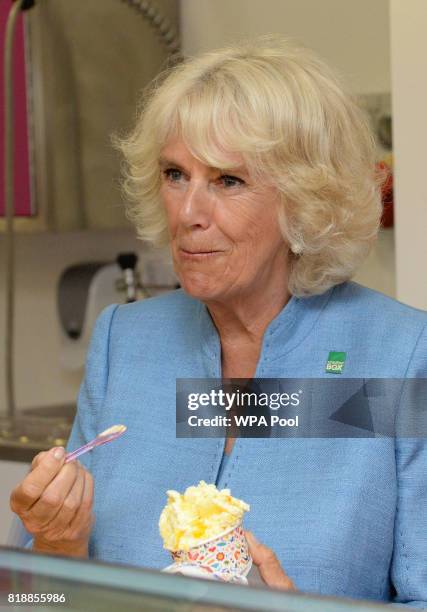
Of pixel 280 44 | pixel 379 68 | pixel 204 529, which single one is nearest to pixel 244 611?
pixel 204 529

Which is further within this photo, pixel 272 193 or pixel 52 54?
pixel 52 54

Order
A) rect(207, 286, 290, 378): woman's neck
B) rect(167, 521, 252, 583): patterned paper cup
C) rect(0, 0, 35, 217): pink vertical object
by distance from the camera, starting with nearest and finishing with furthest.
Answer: rect(167, 521, 252, 583): patterned paper cup
rect(207, 286, 290, 378): woman's neck
rect(0, 0, 35, 217): pink vertical object

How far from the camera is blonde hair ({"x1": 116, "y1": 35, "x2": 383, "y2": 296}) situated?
5.14 ft

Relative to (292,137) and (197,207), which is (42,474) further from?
(292,137)

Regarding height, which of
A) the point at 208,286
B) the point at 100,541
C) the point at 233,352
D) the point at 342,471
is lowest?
the point at 100,541

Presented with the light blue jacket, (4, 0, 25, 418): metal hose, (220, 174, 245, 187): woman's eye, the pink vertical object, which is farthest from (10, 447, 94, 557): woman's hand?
the pink vertical object

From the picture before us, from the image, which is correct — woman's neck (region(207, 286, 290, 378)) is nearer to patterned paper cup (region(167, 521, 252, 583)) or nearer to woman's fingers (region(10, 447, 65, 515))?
woman's fingers (region(10, 447, 65, 515))

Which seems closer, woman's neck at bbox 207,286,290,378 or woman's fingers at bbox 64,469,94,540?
woman's fingers at bbox 64,469,94,540

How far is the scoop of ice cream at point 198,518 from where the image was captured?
116 cm

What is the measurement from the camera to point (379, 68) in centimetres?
288

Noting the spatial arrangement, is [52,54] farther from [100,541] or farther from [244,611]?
[244,611]

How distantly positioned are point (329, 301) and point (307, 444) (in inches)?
9.8

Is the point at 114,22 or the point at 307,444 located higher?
the point at 114,22

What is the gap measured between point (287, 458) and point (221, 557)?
0.42 m
